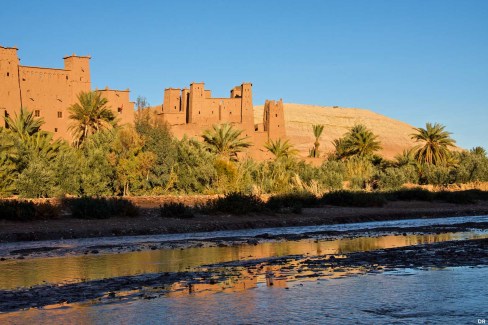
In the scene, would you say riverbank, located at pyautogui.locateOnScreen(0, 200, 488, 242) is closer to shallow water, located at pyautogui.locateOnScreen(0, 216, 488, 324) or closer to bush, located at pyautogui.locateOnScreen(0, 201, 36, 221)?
bush, located at pyautogui.locateOnScreen(0, 201, 36, 221)

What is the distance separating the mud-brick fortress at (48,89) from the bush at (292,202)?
2496 centimetres

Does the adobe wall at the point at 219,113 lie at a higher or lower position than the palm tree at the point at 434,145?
higher

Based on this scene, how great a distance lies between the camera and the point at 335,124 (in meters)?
144

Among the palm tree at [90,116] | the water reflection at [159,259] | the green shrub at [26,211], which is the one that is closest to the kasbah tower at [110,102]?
the palm tree at [90,116]

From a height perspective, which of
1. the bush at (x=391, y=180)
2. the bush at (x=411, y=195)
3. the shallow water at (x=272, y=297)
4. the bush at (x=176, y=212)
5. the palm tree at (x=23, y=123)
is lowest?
the shallow water at (x=272, y=297)

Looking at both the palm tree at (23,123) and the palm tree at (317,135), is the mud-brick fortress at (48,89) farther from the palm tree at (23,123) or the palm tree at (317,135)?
the palm tree at (317,135)

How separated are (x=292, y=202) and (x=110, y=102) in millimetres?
33053

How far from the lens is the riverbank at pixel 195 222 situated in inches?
733

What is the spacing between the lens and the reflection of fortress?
70625mm

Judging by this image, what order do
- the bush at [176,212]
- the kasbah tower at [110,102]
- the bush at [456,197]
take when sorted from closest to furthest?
the bush at [176,212]
the bush at [456,197]
the kasbah tower at [110,102]

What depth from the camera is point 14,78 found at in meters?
51.0

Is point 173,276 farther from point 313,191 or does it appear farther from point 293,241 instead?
point 313,191

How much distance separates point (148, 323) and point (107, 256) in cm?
714

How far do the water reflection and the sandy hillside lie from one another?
94.8 meters
